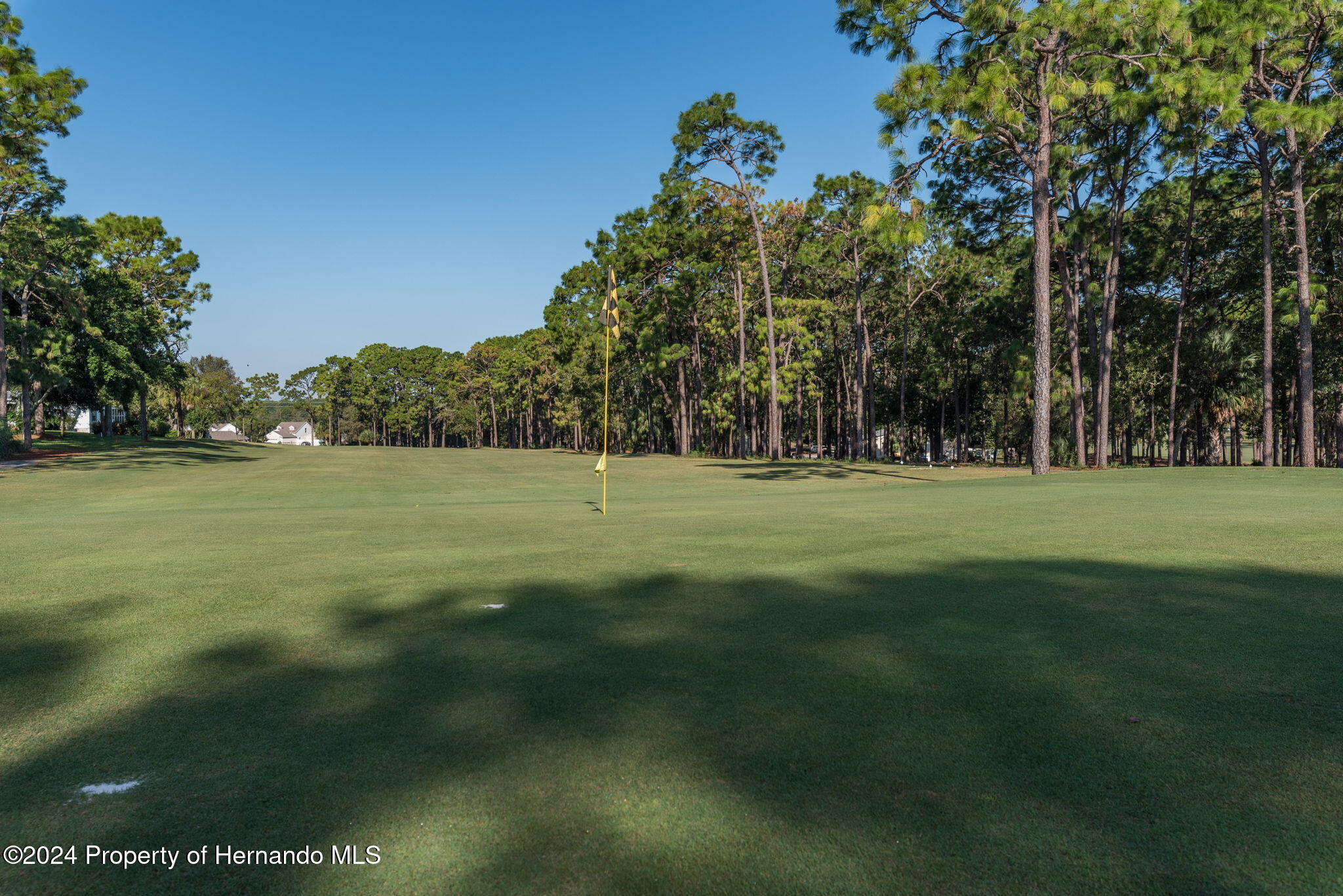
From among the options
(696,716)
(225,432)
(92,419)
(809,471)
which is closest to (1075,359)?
(809,471)

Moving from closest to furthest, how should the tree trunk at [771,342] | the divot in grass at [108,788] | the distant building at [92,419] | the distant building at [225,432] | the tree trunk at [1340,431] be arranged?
the divot in grass at [108,788], the tree trunk at [1340,431], the tree trunk at [771,342], the distant building at [92,419], the distant building at [225,432]

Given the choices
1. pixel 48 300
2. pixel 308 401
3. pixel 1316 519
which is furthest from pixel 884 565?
pixel 308 401

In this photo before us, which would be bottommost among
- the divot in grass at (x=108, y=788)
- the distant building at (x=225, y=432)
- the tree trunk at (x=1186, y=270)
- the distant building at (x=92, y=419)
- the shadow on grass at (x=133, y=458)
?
the divot in grass at (x=108, y=788)

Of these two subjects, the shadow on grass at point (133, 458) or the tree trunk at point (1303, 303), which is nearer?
the tree trunk at point (1303, 303)

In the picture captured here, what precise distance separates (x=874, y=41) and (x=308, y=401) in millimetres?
131300

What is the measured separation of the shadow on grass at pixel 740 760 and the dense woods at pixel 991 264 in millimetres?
11023

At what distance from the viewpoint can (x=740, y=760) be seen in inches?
108

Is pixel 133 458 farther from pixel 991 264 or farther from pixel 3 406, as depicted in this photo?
pixel 991 264

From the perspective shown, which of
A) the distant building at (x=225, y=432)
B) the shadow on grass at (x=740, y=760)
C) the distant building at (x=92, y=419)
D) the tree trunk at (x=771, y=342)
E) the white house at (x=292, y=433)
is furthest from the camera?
the white house at (x=292, y=433)

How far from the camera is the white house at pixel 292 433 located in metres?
133

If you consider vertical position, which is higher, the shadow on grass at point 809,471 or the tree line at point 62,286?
the tree line at point 62,286

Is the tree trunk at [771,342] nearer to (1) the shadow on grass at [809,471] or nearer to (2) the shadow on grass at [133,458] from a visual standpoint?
(1) the shadow on grass at [809,471]

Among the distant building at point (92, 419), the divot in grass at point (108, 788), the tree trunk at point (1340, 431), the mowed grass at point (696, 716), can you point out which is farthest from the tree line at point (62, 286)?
the tree trunk at point (1340, 431)

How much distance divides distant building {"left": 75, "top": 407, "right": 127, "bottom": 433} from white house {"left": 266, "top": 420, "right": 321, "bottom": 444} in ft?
154
